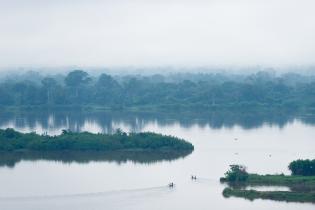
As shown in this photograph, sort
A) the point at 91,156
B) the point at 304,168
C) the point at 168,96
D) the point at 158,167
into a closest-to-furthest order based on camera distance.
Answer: the point at 304,168 → the point at 158,167 → the point at 91,156 → the point at 168,96

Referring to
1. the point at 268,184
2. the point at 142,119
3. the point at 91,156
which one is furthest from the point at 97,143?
the point at 142,119

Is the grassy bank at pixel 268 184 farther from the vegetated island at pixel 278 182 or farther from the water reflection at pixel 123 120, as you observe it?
the water reflection at pixel 123 120

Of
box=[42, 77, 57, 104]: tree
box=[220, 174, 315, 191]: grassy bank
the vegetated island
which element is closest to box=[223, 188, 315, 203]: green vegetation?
the vegetated island

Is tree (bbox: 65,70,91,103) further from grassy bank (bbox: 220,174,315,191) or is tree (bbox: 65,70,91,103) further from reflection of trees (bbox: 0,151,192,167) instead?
grassy bank (bbox: 220,174,315,191)

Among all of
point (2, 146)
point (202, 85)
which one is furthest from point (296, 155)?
point (202, 85)

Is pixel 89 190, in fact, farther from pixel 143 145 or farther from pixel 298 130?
pixel 298 130

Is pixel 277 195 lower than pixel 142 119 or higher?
lower

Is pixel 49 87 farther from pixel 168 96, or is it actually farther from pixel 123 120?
pixel 123 120
